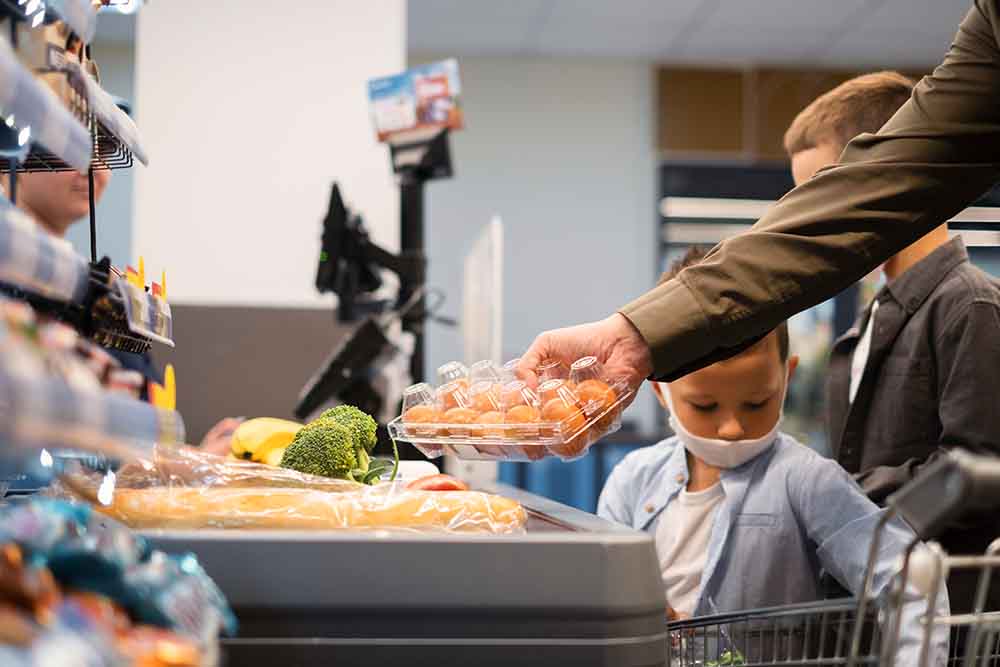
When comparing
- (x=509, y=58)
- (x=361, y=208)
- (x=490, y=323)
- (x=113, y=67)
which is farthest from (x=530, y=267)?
(x=490, y=323)

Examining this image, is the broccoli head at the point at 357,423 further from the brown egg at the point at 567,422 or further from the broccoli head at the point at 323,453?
the brown egg at the point at 567,422

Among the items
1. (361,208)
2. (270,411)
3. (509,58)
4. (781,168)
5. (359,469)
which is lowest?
(270,411)

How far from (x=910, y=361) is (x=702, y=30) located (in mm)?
5027

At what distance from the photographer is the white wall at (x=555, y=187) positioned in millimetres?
7125

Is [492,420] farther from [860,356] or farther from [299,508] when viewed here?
[860,356]

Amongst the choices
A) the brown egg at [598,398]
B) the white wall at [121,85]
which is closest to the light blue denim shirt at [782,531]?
the brown egg at [598,398]

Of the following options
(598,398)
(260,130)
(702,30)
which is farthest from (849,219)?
(702,30)

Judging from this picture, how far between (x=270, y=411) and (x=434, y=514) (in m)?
2.61

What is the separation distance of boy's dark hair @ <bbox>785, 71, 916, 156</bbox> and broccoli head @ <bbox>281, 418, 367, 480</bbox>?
3.98ft

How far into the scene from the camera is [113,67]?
616 cm

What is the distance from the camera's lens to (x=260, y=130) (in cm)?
397

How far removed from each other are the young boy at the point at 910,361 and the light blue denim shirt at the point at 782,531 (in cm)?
21

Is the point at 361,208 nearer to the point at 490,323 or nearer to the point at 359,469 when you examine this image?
the point at 490,323

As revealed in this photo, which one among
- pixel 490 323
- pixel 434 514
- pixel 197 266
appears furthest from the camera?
pixel 197 266
